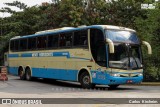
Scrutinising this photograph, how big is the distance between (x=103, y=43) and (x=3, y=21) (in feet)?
77.3

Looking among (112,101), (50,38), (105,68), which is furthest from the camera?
(50,38)

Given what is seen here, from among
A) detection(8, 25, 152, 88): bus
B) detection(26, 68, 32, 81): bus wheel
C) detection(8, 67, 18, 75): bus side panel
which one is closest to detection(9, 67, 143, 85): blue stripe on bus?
detection(8, 25, 152, 88): bus

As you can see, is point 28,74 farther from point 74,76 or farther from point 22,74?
point 74,76

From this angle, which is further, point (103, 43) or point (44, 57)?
point (44, 57)

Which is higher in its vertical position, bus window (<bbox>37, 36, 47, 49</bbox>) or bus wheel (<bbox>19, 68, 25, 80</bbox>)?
bus window (<bbox>37, 36, 47, 49</bbox>)

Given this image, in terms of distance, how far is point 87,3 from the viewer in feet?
120

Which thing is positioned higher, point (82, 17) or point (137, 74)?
point (82, 17)

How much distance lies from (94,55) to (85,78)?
59.9 inches

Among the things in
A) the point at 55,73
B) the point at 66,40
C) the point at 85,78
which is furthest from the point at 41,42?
the point at 85,78

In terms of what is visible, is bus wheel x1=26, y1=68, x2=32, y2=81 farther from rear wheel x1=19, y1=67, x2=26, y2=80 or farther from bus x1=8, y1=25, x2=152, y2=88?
bus x1=8, y1=25, x2=152, y2=88

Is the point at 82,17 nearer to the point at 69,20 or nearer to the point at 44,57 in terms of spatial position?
the point at 69,20

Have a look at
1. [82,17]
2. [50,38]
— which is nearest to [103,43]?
[50,38]

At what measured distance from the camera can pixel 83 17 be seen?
35438 mm

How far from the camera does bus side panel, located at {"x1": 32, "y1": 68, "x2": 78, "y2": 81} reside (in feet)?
72.0
